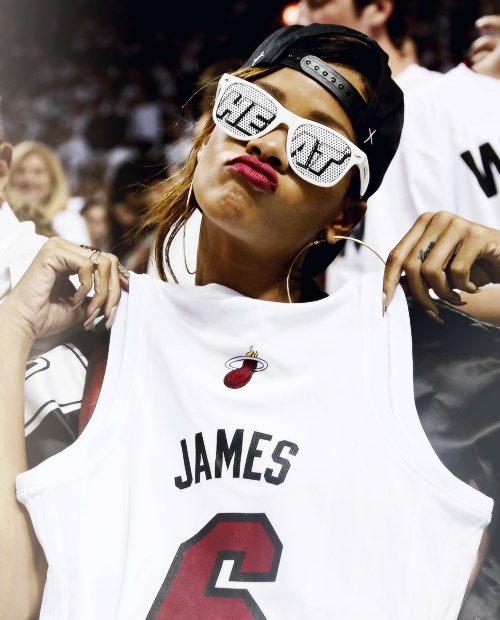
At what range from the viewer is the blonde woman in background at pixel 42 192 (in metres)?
1.29

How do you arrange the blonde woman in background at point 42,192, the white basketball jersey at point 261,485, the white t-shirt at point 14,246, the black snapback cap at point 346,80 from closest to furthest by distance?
the white basketball jersey at point 261,485 < the black snapback cap at point 346,80 < the white t-shirt at point 14,246 < the blonde woman in background at point 42,192

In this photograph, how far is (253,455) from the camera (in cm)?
94

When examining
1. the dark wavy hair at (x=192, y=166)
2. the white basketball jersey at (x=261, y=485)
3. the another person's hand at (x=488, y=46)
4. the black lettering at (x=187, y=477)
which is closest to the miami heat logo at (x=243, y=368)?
the white basketball jersey at (x=261, y=485)

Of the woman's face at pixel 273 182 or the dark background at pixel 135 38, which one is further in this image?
the dark background at pixel 135 38

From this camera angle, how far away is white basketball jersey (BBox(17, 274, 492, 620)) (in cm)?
89

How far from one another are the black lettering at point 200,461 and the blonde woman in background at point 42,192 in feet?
1.51

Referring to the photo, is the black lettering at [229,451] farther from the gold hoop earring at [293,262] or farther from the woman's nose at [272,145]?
the woman's nose at [272,145]

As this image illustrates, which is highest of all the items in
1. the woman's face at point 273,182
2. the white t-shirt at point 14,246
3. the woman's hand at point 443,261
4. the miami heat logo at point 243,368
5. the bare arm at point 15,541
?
the woman's face at point 273,182

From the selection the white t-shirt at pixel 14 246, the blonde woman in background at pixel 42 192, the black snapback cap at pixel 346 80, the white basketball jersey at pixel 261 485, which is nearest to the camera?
the white basketball jersey at pixel 261 485

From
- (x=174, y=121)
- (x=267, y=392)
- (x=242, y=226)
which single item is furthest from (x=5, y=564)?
(x=174, y=121)

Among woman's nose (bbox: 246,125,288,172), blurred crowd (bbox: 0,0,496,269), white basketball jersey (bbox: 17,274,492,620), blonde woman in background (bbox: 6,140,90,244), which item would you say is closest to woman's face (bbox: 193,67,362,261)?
woman's nose (bbox: 246,125,288,172)

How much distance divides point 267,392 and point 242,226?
0.21 m

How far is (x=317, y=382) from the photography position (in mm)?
974

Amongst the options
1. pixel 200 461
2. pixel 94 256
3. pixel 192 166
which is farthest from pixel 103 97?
pixel 200 461
